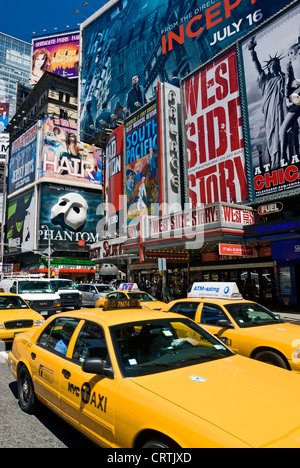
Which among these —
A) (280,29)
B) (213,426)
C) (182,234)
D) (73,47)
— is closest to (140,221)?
(182,234)

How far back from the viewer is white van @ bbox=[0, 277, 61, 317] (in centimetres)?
1410

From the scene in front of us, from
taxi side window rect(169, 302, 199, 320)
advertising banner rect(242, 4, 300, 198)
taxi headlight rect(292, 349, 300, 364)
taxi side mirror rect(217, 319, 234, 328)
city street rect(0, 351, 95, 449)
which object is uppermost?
advertising banner rect(242, 4, 300, 198)

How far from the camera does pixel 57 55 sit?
241ft

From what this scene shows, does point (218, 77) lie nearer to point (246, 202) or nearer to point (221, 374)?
point (246, 202)

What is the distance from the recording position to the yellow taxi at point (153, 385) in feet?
7.67

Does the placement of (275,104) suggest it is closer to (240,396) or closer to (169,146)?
(169,146)

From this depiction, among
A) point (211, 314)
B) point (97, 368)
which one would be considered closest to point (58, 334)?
point (97, 368)

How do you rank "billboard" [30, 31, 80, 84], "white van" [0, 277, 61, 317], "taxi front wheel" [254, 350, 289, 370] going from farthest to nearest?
1. "billboard" [30, 31, 80, 84]
2. "white van" [0, 277, 61, 317]
3. "taxi front wheel" [254, 350, 289, 370]

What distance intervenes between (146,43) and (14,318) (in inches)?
1455

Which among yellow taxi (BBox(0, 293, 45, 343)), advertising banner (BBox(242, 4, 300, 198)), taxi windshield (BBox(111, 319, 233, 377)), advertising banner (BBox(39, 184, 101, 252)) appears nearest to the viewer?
taxi windshield (BBox(111, 319, 233, 377))

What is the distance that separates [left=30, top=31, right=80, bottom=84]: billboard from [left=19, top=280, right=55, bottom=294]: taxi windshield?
67437 mm

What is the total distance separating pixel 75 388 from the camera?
11.6 feet

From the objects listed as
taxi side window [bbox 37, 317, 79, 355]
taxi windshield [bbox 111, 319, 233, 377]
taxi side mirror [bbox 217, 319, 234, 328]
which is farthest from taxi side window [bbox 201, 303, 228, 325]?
taxi side window [bbox 37, 317, 79, 355]

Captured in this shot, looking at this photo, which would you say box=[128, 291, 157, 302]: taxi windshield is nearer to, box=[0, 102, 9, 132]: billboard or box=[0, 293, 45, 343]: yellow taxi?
box=[0, 293, 45, 343]: yellow taxi
